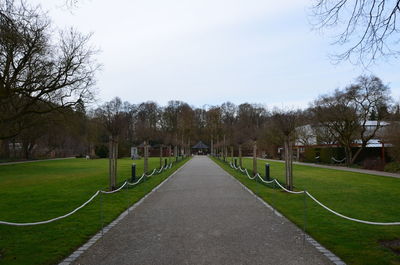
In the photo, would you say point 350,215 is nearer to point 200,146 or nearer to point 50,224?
point 50,224

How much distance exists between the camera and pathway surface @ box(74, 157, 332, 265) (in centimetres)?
561

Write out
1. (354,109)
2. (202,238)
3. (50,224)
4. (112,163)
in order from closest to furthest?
1. (202,238)
2. (50,224)
3. (112,163)
4. (354,109)

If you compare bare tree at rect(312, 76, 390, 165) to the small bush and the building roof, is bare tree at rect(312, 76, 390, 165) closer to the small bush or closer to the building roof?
the small bush

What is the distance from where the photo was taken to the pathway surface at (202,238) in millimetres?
5613

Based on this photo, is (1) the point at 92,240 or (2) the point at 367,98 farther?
(2) the point at 367,98

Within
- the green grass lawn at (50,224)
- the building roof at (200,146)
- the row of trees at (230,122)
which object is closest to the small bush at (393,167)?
the row of trees at (230,122)

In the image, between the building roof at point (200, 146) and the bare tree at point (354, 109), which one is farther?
the building roof at point (200, 146)

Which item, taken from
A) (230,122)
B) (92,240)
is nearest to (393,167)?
(92,240)

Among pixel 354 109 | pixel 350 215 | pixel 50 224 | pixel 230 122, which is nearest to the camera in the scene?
pixel 50 224

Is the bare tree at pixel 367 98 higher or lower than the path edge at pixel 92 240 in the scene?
higher

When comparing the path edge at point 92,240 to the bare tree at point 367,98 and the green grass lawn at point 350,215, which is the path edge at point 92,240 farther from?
the bare tree at point 367,98

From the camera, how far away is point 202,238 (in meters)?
6.87

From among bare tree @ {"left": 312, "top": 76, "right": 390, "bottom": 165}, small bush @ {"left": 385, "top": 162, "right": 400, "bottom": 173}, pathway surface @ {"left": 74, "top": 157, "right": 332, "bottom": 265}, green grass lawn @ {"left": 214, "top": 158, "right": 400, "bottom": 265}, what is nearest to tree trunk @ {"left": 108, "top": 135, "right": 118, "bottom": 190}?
pathway surface @ {"left": 74, "top": 157, "right": 332, "bottom": 265}

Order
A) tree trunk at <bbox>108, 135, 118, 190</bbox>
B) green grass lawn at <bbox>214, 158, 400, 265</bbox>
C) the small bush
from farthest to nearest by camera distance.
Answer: the small bush → tree trunk at <bbox>108, 135, 118, 190</bbox> → green grass lawn at <bbox>214, 158, 400, 265</bbox>
